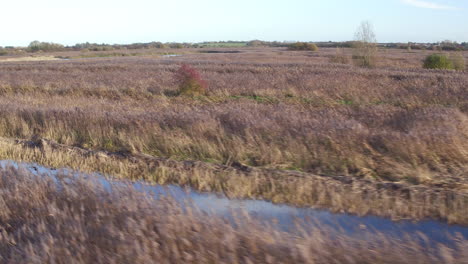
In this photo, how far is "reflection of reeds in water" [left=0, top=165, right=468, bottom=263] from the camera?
13.1 feet

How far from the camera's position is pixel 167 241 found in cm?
430

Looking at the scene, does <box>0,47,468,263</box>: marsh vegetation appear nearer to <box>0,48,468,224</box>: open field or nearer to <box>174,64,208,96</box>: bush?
<box>0,48,468,224</box>: open field

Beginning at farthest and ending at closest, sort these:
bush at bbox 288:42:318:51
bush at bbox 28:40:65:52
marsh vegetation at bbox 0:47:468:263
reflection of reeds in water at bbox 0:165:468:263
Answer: bush at bbox 28:40:65:52, bush at bbox 288:42:318:51, marsh vegetation at bbox 0:47:468:263, reflection of reeds in water at bbox 0:165:468:263

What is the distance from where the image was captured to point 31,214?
17.7ft

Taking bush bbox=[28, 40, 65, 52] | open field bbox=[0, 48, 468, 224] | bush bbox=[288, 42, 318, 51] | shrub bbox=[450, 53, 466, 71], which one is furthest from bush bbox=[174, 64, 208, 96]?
bush bbox=[28, 40, 65, 52]

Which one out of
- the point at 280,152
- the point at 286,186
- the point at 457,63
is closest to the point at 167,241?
the point at 286,186

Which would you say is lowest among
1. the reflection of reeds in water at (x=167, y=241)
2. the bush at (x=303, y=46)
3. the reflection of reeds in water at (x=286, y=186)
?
the reflection of reeds in water at (x=286, y=186)

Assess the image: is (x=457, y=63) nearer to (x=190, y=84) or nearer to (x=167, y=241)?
(x=190, y=84)

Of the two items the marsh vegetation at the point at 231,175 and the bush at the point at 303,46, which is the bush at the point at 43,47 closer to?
the bush at the point at 303,46

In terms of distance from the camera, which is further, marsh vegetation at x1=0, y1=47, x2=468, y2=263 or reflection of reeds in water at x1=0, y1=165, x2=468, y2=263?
marsh vegetation at x1=0, y1=47, x2=468, y2=263

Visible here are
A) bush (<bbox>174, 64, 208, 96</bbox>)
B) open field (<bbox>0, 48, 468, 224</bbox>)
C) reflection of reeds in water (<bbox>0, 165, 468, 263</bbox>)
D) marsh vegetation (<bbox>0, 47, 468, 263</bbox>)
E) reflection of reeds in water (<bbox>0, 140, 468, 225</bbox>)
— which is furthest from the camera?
bush (<bbox>174, 64, 208, 96</bbox>)

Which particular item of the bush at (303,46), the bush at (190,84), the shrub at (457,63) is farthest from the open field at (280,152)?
the bush at (303,46)

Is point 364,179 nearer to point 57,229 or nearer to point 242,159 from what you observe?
point 242,159

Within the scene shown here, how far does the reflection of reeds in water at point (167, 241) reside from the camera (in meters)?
4.00
